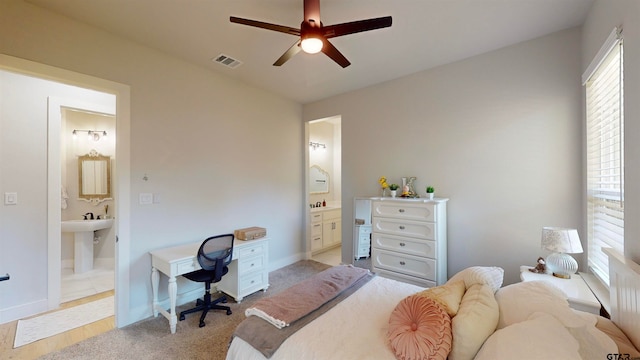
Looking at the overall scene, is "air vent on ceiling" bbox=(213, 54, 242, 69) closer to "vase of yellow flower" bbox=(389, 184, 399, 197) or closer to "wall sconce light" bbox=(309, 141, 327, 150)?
"vase of yellow flower" bbox=(389, 184, 399, 197)

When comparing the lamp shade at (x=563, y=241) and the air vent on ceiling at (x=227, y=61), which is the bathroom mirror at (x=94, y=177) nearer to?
the air vent on ceiling at (x=227, y=61)

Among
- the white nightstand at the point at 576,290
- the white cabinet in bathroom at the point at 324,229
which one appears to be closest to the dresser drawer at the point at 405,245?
the white nightstand at the point at 576,290

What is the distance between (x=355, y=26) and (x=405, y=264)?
256 centimetres

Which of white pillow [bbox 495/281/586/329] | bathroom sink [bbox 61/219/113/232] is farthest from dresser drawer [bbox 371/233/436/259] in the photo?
bathroom sink [bbox 61/219/113/232]

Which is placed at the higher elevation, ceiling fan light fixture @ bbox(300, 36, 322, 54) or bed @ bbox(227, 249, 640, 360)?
ceiling fan light fixture @ bbox(300, 36, 322, 54)

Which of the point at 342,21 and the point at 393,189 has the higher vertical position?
the point at 342,21

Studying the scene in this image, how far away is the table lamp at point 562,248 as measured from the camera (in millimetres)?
1987

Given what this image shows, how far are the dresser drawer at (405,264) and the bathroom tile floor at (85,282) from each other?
3651 mm

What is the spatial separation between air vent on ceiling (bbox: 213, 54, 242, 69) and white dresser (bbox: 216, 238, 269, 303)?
7.30 ft

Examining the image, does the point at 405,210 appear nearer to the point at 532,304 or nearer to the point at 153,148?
the point at 532,304

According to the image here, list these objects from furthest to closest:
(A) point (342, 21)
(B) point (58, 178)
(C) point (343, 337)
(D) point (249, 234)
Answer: (D) point (249, 234), (B) point (58, 178), (A) point (342, 21), (C) point (343, 337)

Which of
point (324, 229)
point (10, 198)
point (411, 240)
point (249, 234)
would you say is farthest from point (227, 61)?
point (324, 229)

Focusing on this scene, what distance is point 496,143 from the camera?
278 cm

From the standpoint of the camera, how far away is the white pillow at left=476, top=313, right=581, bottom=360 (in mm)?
855
